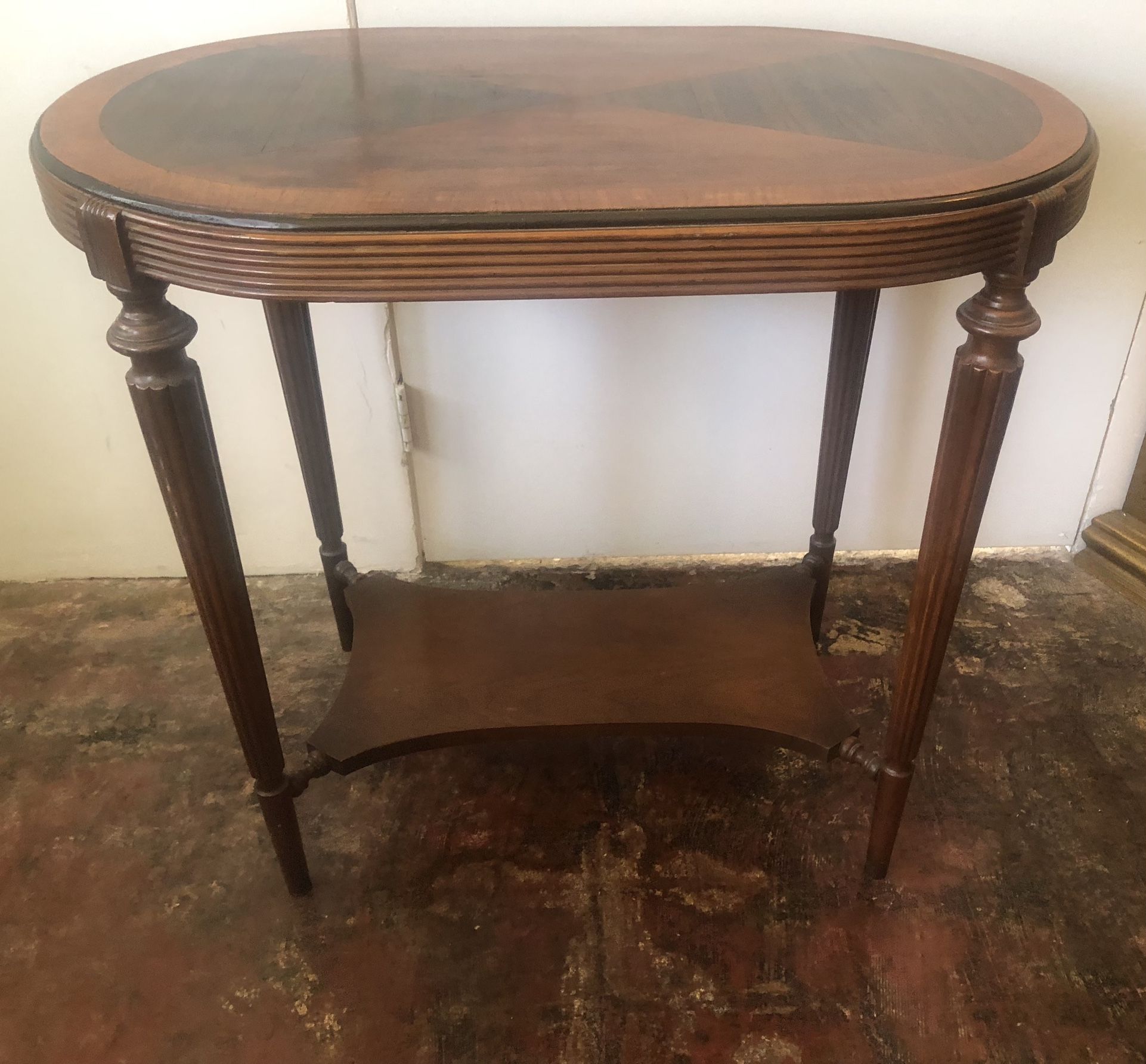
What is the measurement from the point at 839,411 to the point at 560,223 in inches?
26.2

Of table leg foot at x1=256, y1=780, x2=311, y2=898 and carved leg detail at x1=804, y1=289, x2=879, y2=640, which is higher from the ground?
carved leg detail at x1=804, y1=289, x2=879, y2=640

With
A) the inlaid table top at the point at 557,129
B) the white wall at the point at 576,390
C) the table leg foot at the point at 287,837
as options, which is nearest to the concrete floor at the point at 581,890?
the table leg foot at the point at 287,837

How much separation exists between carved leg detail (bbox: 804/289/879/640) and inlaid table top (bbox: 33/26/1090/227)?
28cm

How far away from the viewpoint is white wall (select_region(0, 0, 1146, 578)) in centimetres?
118

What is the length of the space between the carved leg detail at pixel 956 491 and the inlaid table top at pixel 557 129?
10cm

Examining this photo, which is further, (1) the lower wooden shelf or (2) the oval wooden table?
(1) the lower wooden shelf

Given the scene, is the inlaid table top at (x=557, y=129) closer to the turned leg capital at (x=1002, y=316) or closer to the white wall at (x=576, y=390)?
the turned leg capital at (x=1002, y=316)

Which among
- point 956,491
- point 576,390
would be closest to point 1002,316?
point 956,491

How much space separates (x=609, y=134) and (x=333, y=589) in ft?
2.64

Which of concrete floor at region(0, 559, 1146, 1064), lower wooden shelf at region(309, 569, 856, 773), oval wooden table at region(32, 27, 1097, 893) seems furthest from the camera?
lower wooden shelf at region(309, 569, 856, 773)

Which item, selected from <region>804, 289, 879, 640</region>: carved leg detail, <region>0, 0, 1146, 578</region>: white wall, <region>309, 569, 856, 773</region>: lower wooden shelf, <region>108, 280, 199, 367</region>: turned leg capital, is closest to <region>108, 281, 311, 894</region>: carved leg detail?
<region>108, 280, 199, 367</region>: turned leg capital

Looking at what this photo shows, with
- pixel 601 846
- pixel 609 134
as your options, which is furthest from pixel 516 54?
pixel 601 846

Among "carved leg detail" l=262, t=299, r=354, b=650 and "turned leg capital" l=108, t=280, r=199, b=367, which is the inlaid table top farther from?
"carved leg detail" l=262, t=299, r=354, b=650

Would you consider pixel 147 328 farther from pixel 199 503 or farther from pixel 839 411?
pixel 839 411
